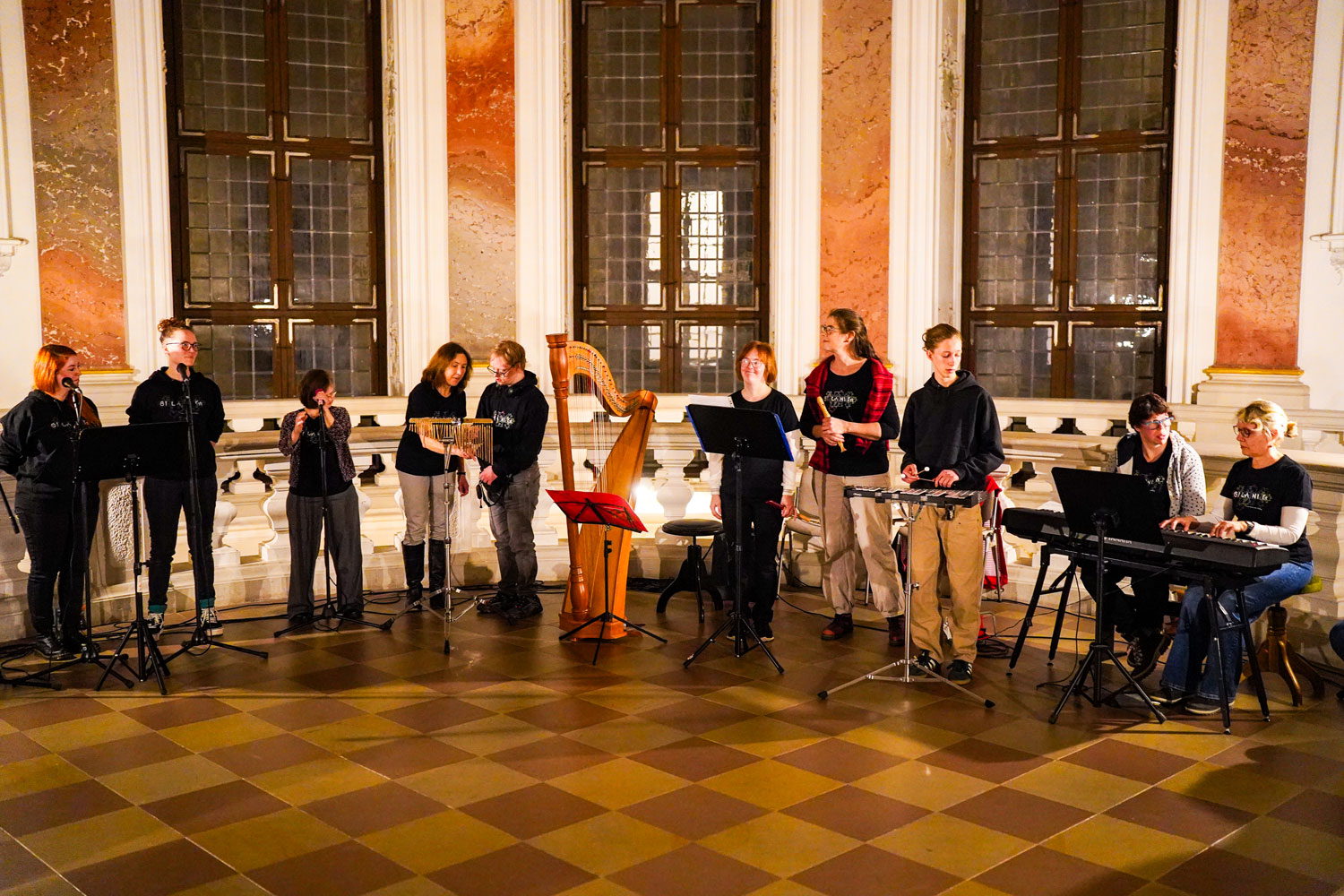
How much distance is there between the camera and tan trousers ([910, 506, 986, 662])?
616 centimetres

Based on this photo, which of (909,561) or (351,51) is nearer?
(909,561)

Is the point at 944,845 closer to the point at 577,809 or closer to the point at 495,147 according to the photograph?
the point at 577,809

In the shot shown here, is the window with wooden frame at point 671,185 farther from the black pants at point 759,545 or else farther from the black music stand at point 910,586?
the black music stand at point 910,586

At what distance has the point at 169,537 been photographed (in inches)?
271

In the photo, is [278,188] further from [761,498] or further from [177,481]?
[761,498]

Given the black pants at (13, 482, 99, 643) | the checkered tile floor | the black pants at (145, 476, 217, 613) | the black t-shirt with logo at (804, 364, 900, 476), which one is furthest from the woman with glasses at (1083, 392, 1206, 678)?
the black pants at (13, 482, 99, 643)

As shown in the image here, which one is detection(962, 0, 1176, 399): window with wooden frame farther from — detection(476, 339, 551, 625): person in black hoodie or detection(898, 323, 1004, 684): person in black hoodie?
detection(476, 339, 551, 625): person in black hoodie

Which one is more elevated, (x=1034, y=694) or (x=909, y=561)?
(x=909, y=561)

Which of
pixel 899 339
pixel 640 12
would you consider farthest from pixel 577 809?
pixel 640 12

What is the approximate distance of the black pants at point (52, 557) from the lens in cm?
646

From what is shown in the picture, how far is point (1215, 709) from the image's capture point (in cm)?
569

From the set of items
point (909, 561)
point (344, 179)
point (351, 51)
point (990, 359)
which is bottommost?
point (909, 561)

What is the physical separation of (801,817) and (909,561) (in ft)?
5.85

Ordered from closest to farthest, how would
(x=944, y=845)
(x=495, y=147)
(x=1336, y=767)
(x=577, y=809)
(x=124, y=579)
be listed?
1. (x=944, y=845)
2. (x=577, y=809)
3. (x=1336, y=767)
4. (x=124, y=579)
5. (x=495, y=147)
